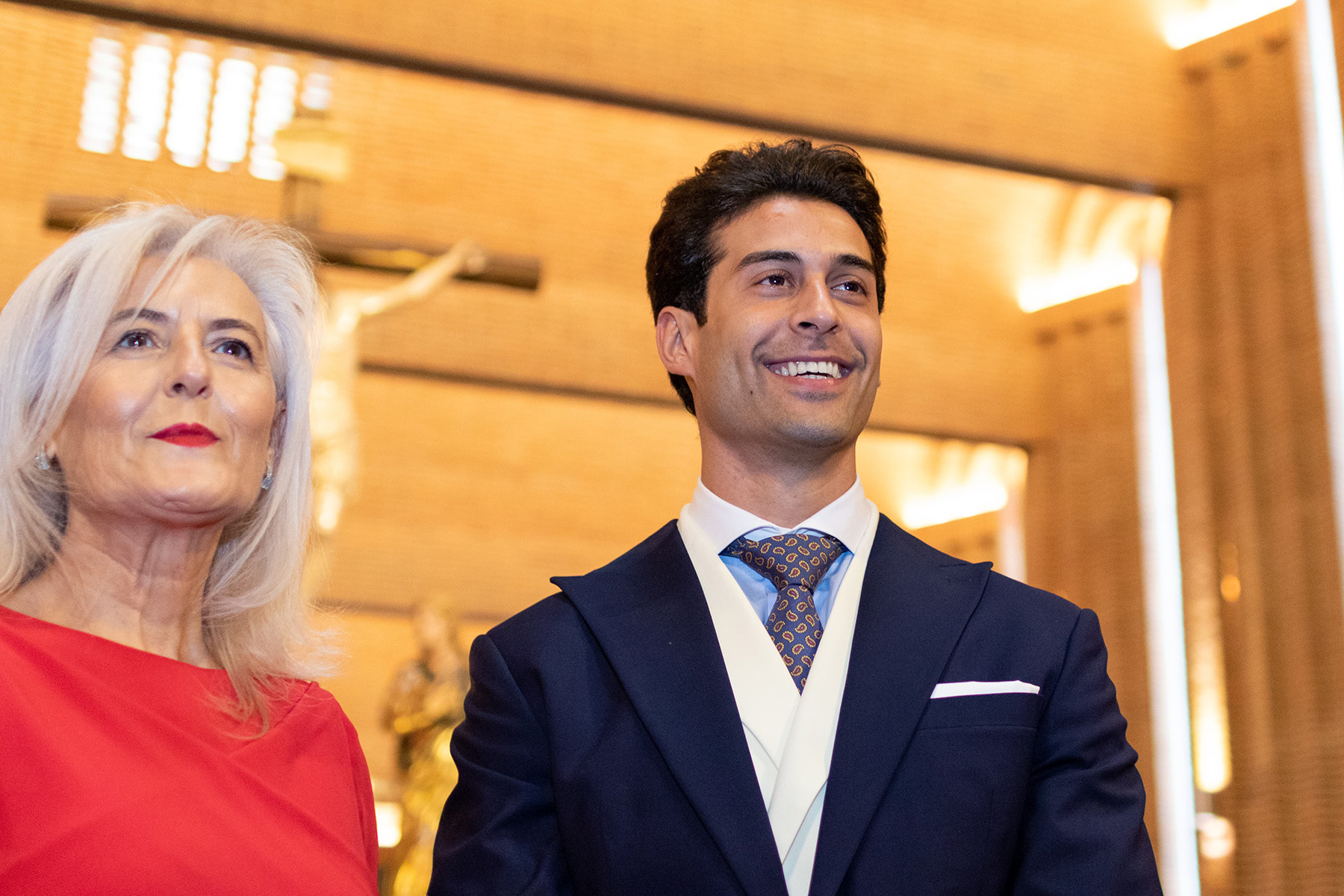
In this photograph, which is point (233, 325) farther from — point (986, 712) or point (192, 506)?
point (986, 712)

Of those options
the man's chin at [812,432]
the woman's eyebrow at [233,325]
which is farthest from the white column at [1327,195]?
the woman's eyebrow at [233,325]

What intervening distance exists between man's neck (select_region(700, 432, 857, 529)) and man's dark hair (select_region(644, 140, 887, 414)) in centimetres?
29

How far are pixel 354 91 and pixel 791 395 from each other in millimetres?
9381

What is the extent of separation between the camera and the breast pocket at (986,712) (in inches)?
83.5

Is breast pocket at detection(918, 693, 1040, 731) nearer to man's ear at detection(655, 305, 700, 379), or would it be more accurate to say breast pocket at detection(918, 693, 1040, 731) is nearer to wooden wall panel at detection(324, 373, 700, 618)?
man's ear at detection(655, 305, 700, 379)

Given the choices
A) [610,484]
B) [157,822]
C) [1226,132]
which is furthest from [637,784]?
[610,484]

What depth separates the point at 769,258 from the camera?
2482mm

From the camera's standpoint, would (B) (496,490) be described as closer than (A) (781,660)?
No

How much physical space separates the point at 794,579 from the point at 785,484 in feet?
0.53

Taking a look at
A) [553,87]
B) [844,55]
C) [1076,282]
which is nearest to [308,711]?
[553,87]

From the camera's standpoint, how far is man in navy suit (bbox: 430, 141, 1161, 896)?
2.05 meters

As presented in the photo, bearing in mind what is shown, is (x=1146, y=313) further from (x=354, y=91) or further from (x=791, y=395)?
(x=791, y=395)

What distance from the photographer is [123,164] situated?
421 inches

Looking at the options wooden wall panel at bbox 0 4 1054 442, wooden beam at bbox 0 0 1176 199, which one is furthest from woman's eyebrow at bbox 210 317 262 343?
wooden wall panel at bbox 0 4 1054 442
